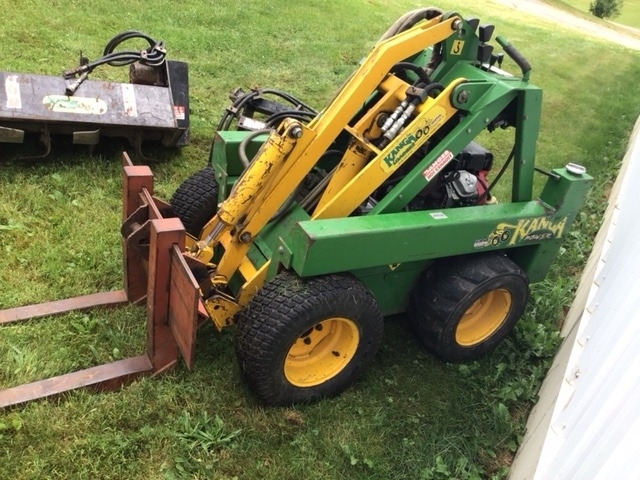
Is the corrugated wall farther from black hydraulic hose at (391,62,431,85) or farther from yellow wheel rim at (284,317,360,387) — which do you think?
black hydraulic hose at (391,62,431,85)

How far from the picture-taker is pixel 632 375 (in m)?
1.82

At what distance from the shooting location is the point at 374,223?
→ 9.34ft

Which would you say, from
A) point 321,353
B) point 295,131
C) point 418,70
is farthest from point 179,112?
point 321,353

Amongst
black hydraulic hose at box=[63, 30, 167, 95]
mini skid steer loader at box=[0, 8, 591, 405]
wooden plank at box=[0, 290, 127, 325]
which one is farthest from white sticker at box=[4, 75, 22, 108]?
wooden plank at box=[0, 290, 127, 325]

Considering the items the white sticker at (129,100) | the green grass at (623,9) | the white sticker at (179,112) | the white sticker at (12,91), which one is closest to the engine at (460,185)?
the white sticker at (179,112)

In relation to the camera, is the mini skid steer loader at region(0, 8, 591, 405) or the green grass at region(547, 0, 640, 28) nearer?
the mini skid steer loader at region(0, 8, 591, 405)

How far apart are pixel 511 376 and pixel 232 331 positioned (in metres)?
1.63

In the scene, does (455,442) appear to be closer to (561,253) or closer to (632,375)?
(632,375)

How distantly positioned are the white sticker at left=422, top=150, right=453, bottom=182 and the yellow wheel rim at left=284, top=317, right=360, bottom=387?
0.87 meters

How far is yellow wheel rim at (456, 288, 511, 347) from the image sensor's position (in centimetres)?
349

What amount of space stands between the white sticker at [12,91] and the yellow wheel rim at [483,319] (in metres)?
3.23

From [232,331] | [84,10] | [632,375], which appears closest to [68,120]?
[232,331]

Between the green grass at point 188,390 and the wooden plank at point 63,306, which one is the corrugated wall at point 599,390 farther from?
the wooden plank at point 63,306

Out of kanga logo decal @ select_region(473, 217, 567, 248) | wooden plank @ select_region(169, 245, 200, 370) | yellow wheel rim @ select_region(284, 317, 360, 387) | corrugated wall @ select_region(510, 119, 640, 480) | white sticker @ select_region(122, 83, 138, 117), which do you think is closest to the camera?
corrugated wall @ select_region(510, 119, 640, 480)
